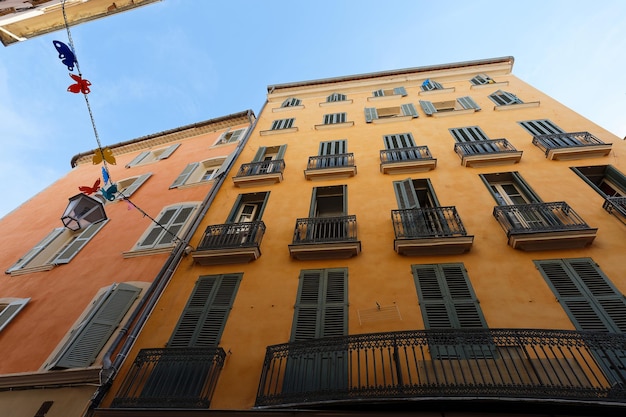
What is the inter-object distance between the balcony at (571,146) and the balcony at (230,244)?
8520mm

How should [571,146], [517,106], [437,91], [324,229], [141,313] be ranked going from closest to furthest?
1. [141,313]
2. [324,229]
3. [571,146]
4. [517,106]
5. [437,91]

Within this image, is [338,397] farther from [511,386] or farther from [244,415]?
[511,386]

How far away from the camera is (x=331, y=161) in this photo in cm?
1130

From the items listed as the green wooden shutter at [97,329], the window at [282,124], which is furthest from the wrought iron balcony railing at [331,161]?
the green wooden shutter at [97,329]

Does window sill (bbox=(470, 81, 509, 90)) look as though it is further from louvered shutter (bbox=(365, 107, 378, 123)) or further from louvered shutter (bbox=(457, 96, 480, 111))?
louvered shutter (bbox=(365, 107, 378, 123))

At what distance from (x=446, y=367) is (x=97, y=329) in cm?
685

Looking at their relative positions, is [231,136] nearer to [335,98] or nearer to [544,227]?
[335,98]

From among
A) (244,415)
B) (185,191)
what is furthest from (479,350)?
(185,191)

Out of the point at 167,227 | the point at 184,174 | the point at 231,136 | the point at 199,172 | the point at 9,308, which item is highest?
the point at 231,136

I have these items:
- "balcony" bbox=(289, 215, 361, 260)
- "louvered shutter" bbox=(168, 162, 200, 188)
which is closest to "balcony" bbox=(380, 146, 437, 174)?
"balcony" bbox=(289, 215, 361, 260)

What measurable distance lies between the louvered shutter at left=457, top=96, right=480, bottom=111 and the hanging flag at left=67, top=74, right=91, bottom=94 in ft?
42.3

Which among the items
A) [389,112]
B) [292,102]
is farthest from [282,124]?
[389,112]

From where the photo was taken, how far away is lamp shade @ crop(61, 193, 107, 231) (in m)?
8.26

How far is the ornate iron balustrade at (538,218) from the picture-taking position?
23.2 feet
